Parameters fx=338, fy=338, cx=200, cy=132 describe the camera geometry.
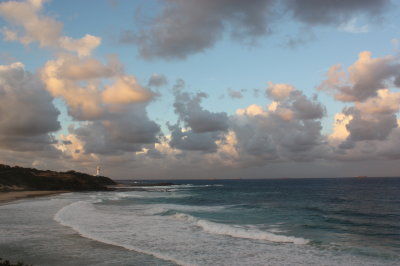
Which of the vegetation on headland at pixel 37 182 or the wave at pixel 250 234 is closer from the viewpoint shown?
the wave at pixel 250 234

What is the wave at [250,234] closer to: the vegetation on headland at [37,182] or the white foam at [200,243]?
the white foam at [200,243]

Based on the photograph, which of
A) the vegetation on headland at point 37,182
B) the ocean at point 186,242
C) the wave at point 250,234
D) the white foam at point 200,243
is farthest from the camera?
the vegetation on headland at point 37,182

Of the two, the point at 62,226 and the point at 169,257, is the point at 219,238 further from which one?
the point at 62,226

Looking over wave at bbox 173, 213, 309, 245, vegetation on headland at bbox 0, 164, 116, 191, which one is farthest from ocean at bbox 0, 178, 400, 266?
vegetation on headland at bbox 0, 164, 116, 191

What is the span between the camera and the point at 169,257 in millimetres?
16672

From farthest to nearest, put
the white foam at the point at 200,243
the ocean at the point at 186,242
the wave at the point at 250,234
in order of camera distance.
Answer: the wave at the point at 250,234 → the white foam at the point at 200,243 → the ocean at the point at 186,242

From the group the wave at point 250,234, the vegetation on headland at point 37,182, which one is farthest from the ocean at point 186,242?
the vegetation on headland at point 37,182

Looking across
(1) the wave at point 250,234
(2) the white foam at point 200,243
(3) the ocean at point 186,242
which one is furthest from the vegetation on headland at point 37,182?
(1) the wave at point 250,234

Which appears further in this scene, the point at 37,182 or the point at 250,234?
the point at 37,182

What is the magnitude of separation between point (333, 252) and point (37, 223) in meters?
21.8

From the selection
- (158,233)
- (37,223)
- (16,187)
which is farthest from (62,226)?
(16,187)

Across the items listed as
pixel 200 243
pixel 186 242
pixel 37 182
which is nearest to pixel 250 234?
pixel 200 243

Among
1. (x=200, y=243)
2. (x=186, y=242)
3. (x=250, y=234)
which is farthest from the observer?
(x=250, y=234)

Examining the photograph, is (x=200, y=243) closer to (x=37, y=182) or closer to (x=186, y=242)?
(x=186, y=242)
